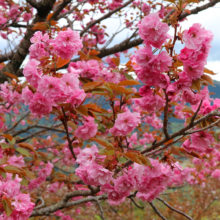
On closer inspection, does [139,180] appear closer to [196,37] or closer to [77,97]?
[77,97]

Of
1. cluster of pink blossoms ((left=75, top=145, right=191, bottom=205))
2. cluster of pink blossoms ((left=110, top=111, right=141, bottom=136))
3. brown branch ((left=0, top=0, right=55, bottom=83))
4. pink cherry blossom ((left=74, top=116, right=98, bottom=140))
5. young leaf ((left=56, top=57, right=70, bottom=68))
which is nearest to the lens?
cluster of pink blossoms ((left=75, top=145, right=191, bottom=205))

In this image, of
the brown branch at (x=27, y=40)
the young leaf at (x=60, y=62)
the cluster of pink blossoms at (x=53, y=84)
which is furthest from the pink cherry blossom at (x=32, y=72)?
the brown branch at (x=27, y=40)

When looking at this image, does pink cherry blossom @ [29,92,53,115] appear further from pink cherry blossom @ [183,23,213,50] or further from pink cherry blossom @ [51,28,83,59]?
pink cherry blossom @ [183,23,213,50]

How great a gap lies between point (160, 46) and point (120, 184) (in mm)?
648

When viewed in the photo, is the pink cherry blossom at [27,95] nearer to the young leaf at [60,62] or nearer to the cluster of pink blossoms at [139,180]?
the young leaf at [60,62]

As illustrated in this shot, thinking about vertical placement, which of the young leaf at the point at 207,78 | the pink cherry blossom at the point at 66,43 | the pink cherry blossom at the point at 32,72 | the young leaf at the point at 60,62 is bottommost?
the pink cherry blossom at the point at 32,72

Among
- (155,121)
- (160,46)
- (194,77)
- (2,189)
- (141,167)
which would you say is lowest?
(2,189)

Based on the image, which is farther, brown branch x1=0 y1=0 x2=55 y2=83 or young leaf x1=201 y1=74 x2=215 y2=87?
brown branch x1=0 y1=0 x2=55 y2=83

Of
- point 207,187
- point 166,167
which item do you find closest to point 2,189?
point 166,167

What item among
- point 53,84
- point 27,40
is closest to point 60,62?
point 53,84

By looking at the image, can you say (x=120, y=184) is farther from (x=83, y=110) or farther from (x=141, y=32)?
(x=141, y=32)

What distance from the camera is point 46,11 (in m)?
2.38

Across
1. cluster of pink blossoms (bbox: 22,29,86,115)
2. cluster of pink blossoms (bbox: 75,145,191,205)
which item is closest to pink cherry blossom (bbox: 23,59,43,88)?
cluster of pink blossoms (bbox: 22,29,86,115)

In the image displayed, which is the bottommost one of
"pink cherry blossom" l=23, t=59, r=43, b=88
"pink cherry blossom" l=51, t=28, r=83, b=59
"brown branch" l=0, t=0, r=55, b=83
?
"pink cherry blossom" l=23, t=59, r=43, b=88
